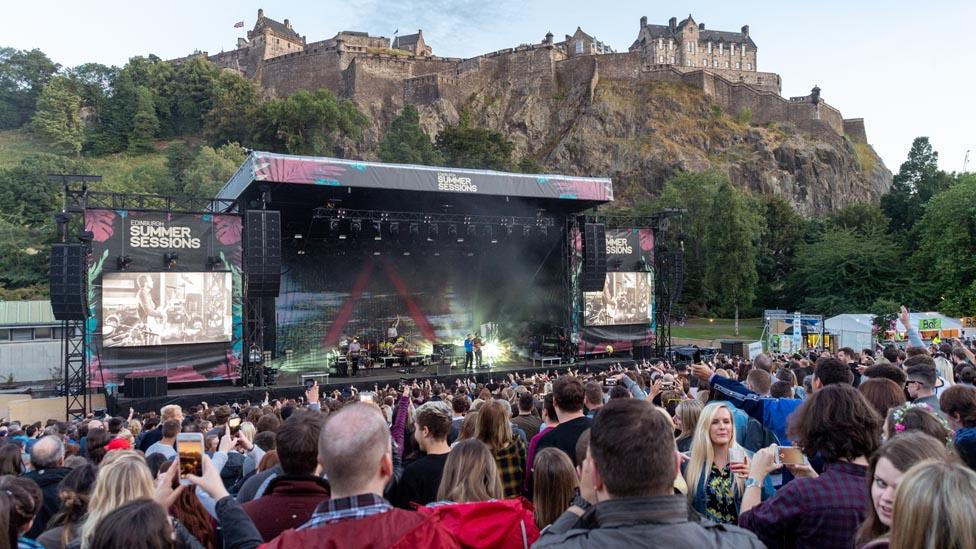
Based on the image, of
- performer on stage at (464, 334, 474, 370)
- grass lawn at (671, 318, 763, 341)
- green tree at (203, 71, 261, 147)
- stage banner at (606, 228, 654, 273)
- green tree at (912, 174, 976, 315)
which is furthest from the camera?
green tree at (203, 71, 261, 147)

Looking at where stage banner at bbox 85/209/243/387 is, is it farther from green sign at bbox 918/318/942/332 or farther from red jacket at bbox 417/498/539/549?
green sign at bbox 918/318/942/332

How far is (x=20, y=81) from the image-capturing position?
7094cm

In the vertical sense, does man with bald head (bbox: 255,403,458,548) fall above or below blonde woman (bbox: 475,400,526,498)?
above

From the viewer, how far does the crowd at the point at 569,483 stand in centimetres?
169

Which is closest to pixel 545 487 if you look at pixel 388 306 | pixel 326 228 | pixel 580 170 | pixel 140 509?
pixel 140 509

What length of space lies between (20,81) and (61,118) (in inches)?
738

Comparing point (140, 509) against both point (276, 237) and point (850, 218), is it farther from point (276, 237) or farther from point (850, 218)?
point (850, 218)

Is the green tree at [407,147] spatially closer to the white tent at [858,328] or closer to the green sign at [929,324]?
the white tent at [858,328]

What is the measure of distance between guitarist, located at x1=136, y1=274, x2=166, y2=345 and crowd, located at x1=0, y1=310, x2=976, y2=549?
13.5 meters

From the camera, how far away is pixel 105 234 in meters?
15.8

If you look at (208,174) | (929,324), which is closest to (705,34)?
(208,174)

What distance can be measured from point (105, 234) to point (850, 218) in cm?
4616

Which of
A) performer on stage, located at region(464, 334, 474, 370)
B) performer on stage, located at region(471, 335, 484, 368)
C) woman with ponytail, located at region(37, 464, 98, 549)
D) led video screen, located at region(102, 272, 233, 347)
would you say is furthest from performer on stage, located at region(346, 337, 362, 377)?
woman with ponytail, located at region(37, 464, 98, 549)

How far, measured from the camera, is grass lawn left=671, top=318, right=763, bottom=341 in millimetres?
37469
